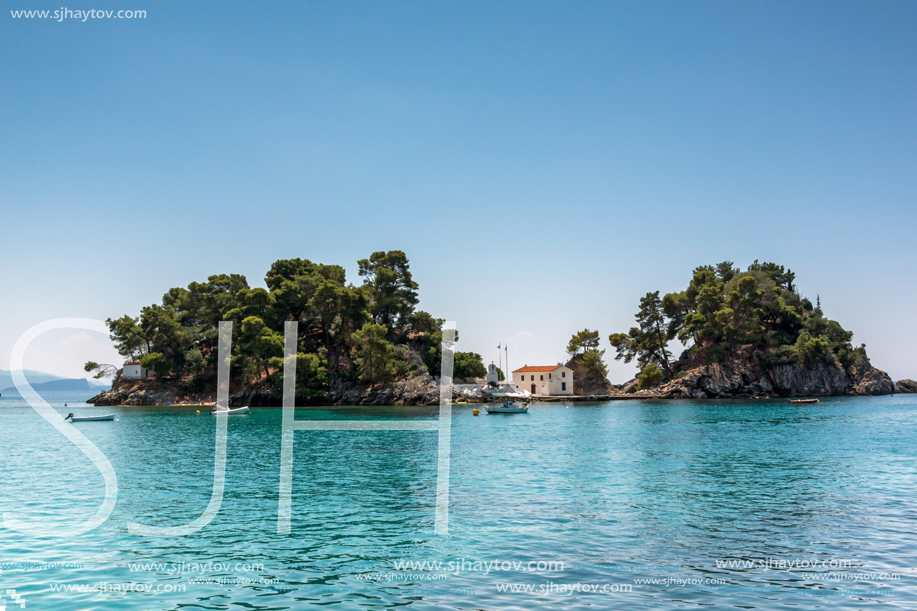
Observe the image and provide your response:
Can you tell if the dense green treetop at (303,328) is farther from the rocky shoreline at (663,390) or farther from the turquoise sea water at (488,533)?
the turquoise sea water at (488,533)

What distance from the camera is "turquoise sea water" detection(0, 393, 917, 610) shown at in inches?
446

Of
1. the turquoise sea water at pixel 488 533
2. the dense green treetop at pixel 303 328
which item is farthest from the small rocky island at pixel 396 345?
the turquoise sea water at pixel 488 533

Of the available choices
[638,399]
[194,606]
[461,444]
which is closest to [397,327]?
[638,399]

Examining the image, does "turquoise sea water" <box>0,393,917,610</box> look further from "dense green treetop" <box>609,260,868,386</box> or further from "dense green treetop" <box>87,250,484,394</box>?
"dense green treetop" <box>609,260,868,386</box>

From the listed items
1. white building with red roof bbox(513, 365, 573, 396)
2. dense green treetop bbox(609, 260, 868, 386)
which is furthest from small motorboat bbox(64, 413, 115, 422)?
dense green treetop bbox(609, 260, 868, 386)

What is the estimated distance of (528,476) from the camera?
2622cm

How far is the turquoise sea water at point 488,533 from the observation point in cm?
1132

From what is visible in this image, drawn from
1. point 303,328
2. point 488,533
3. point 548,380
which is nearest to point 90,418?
point 303,328

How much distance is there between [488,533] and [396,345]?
304ft

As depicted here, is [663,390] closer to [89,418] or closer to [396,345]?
[396,345]

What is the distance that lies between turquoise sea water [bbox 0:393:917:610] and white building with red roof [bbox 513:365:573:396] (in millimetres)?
88241

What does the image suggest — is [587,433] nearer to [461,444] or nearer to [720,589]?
[461,444]

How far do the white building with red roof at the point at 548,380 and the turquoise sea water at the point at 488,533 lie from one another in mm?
88241

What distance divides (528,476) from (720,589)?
15.1m
